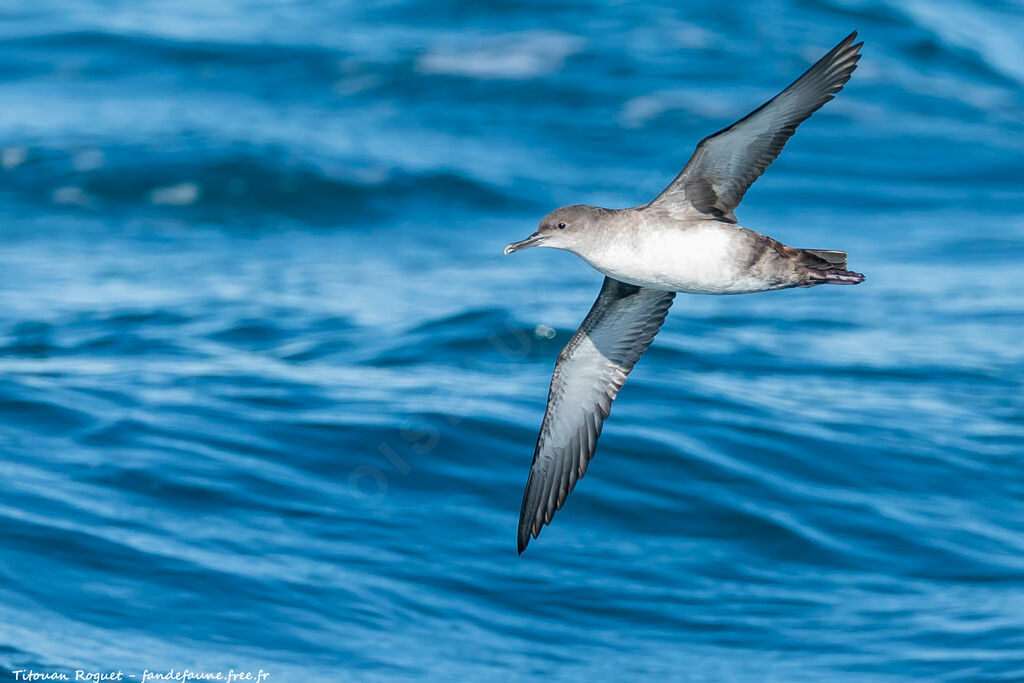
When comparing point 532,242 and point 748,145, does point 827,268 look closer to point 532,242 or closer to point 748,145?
point 748,145

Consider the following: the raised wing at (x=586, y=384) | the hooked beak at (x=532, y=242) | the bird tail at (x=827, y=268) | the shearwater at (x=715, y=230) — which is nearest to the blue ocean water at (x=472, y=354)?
the raised wing at (x=586, y=384)

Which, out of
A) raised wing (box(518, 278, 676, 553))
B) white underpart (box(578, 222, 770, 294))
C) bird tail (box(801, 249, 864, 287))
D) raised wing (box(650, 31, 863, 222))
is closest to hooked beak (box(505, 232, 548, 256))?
white underpart (box(578, 222, 770, 294))

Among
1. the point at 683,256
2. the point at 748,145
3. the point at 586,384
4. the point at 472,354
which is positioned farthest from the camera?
the point at 472,354

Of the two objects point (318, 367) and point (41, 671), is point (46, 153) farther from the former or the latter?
point (41, 671)

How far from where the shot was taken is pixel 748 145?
7.30 metres

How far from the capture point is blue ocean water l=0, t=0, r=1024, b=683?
12.3 metres

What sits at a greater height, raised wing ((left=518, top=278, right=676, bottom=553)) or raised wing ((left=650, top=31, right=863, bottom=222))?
raised wing ((left=650, top=31, right=863, bottom=222))

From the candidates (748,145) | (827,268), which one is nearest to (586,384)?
(827,268)

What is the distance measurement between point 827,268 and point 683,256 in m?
0.83

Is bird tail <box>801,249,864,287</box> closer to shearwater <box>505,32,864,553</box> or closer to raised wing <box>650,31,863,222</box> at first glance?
shearwater <box>505,32,864,553</box>

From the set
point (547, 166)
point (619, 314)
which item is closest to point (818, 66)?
point (619, 314)

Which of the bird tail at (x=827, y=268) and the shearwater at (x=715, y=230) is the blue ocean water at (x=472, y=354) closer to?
the shearwater at (x=715, y=230)

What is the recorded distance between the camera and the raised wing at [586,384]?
8.66 metres

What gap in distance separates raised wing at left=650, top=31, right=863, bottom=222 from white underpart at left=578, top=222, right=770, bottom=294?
24cm
